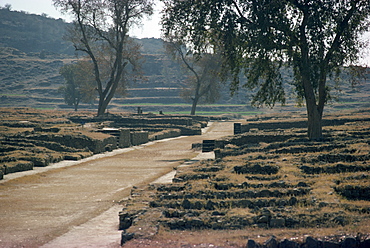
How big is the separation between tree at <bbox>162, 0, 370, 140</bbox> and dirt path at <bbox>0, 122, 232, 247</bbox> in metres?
5.92

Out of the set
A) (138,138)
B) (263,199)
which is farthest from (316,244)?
(138,138)

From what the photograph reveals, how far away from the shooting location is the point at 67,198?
1238cm

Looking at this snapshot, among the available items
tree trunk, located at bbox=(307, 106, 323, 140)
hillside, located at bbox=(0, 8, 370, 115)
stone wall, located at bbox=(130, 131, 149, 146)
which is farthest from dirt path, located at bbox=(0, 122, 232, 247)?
hillside, located at bbox=(0, 8, 370, 115)

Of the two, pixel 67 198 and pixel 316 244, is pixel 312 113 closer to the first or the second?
pixel 67 198

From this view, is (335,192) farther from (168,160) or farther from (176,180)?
(168,160)

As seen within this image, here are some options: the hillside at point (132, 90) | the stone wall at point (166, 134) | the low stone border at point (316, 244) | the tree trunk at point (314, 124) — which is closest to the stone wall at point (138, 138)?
the stone wall at point (166, 134)

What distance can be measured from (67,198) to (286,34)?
11.7 metres

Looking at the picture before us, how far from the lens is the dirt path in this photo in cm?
885

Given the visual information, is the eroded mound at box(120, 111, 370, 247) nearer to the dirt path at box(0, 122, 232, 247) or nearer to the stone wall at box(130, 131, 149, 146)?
the dirt path at box(0, 122, 232, 247)

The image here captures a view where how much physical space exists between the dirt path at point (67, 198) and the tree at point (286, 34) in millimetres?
5917

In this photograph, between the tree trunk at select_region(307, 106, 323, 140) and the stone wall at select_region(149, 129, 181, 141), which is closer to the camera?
the tree trunk at select_region(307, 106, 323, 140)

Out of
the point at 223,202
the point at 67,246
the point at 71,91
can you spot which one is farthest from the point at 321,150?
the point at 71,91

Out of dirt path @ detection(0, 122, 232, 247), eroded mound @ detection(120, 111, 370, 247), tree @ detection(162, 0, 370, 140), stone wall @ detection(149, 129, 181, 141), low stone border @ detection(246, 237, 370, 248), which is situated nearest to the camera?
low stone border @ detection(246, 237, 370, 248)

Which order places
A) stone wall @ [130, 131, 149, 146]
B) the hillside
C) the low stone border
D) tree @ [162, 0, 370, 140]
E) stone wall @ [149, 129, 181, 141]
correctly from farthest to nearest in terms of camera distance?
the hillside, stone wall @ [149, 129, 181, 141], stone wall @ [130, 131, 149, 146], tree @ [162, 0, 370, 140], the low stone border
